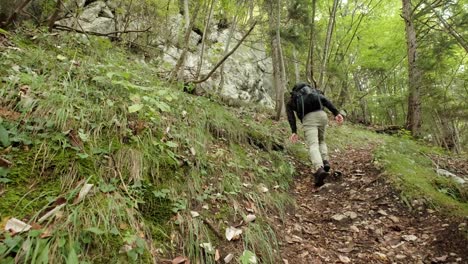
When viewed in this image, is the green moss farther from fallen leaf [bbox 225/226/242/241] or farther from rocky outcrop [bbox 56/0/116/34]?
rocky outcrop [bbox 56/0/116/34]

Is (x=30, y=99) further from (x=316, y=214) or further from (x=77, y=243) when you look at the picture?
(x=316, y=214)

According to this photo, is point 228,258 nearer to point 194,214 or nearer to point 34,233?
point 194,214

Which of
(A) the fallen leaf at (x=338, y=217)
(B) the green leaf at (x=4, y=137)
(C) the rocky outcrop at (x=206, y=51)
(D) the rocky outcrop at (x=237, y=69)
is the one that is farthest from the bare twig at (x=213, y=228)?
(D) the rocky outcrop at (x=237, y=69)

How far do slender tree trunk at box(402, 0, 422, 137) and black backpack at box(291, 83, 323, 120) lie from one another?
250 inches

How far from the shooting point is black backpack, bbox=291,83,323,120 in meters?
5.75

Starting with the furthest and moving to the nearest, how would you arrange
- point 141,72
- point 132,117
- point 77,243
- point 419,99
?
point 419,99 → point 141,72 → point 132,117 → point 77,243

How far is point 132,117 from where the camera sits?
3510 millimetres

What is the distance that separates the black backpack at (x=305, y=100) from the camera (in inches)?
227

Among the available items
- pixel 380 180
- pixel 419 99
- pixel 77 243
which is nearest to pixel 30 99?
pixel 77 243

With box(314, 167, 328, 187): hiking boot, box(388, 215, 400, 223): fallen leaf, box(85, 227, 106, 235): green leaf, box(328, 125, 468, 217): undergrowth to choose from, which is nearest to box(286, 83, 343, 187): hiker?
box(314, 167, 328, 187): hiking boot

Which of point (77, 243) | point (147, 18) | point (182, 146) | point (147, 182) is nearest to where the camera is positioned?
point (77, 243)

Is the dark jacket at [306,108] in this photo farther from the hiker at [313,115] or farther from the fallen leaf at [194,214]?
the fallen leaf at [194,214]

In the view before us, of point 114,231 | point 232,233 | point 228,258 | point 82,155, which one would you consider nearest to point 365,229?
point 232,233

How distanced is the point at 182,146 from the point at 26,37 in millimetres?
3320
